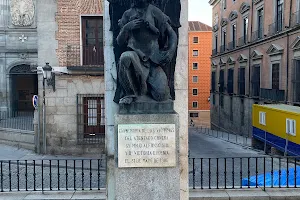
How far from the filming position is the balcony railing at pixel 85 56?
15.4m

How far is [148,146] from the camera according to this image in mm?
5078

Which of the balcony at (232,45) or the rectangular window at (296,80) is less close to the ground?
the balcony at (232,45)

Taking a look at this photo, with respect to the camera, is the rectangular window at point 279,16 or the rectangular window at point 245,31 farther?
the rectangular window at point 245,31

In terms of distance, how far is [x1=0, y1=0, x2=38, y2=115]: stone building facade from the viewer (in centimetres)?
2255

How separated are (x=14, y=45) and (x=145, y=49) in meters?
20.8

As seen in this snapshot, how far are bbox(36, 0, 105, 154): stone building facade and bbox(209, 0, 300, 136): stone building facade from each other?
15.1 m

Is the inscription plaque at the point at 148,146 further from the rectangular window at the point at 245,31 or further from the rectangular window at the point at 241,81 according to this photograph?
the rectangular window at the point at 245,31

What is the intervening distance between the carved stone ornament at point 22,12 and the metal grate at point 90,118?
415 inches

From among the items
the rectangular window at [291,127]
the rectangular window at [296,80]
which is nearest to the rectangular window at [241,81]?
the rectangular window at [296,80]

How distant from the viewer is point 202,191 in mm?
7012

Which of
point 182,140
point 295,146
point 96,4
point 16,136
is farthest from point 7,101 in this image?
point 182,140

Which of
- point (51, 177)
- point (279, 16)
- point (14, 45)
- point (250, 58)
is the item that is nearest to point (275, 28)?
point (279, 16)

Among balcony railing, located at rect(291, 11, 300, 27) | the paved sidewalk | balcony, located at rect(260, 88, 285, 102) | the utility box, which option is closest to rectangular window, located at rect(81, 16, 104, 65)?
the utility box

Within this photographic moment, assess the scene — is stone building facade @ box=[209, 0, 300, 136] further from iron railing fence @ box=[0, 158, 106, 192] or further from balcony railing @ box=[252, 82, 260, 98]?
iron railing fence @ box=[0, 158, 106, 192]
